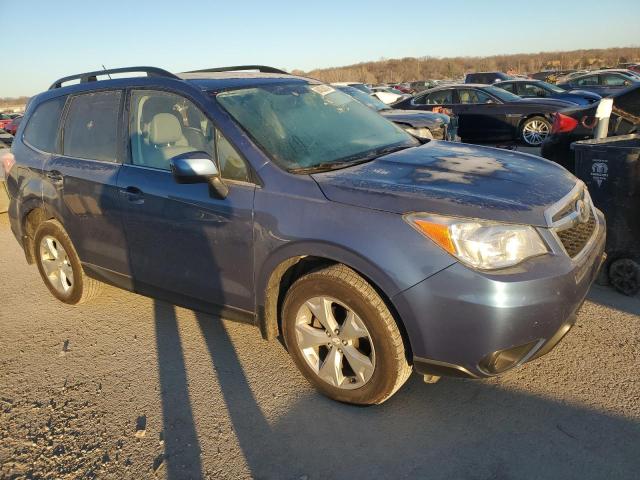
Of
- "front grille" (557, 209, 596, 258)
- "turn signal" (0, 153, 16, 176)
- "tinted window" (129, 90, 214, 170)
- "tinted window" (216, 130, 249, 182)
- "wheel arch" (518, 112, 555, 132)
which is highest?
"tinted window" (129, 90, 214, 170)

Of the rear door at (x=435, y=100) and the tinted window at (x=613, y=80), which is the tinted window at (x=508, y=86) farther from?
the tinted window at (x=613, y=80)

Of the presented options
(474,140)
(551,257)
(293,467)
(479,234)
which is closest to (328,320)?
(293,467)

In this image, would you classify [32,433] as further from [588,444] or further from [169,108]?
[588,444]

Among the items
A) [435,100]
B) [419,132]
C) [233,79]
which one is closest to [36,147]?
[233,79]

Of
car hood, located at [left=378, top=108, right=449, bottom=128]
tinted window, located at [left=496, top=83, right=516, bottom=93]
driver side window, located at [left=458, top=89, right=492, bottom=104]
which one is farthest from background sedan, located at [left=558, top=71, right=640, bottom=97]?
car hood, located at [left=378, top=108, right=449, bottom=128]

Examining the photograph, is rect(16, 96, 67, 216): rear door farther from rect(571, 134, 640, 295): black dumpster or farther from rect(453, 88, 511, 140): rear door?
rect(453, 88, 511, 140): rear door

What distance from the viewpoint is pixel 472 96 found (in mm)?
11938

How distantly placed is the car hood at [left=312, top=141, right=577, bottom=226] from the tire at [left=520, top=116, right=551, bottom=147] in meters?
8.51

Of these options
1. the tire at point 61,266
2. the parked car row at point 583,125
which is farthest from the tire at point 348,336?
the parked car row at point 583,125

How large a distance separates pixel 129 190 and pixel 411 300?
2076mm

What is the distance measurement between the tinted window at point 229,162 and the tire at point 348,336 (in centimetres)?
70

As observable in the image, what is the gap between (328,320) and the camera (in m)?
2.71

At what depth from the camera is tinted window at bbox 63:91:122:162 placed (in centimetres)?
366

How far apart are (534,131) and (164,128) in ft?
31.4
